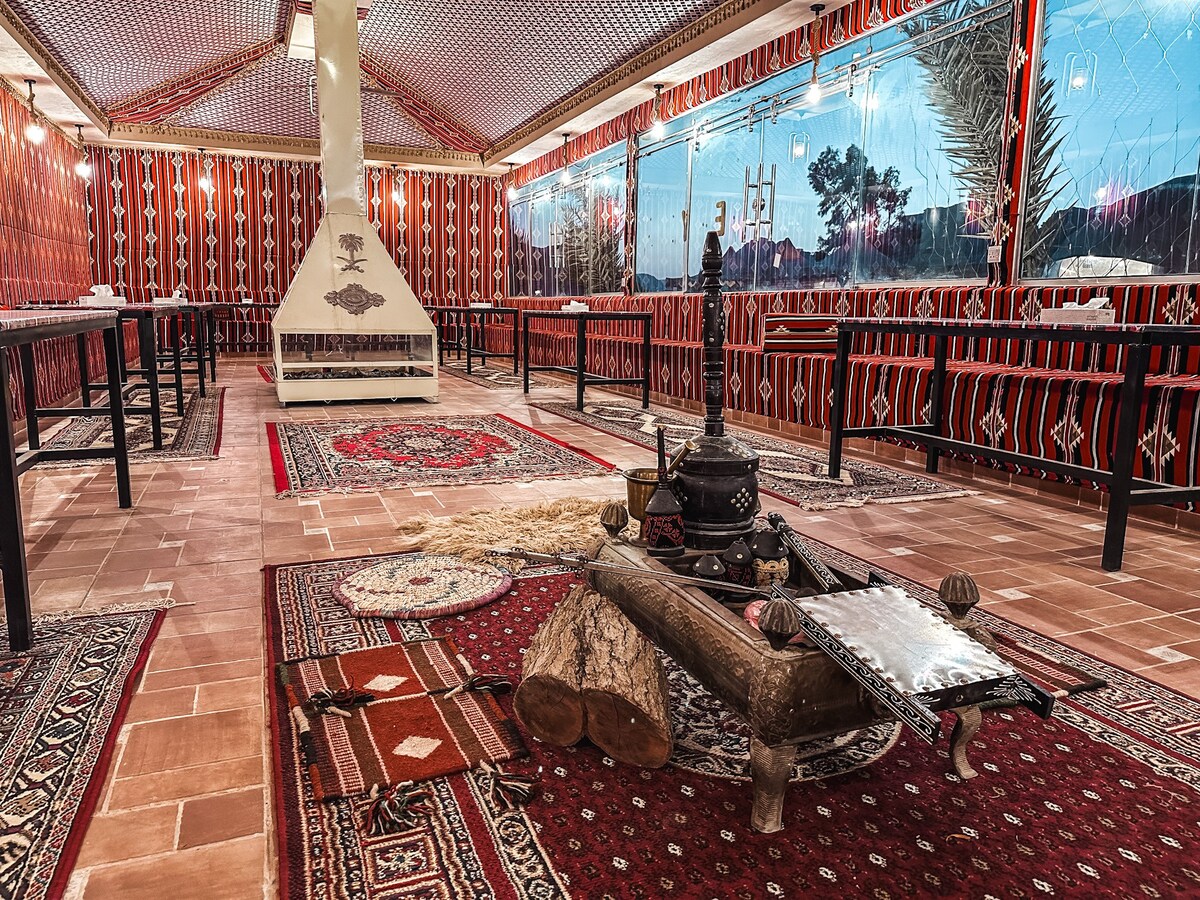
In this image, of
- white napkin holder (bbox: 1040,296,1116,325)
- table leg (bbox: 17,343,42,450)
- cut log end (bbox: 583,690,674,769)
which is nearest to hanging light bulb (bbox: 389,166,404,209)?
table leg (bbox: 17,343,42,450)

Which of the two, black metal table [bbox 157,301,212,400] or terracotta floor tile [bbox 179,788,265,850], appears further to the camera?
black metal table [bbox 157,301,212,400]

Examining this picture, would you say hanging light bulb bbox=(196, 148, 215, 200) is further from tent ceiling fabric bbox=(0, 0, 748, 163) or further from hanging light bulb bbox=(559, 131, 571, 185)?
hanging light bulb bbox=(559, 131, 571, 185)

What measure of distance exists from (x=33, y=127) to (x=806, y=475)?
9.79 meters

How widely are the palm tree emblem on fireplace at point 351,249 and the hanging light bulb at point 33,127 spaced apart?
4.37 metres

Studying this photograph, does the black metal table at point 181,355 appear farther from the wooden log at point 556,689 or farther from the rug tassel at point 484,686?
the wooden log at point 556,689

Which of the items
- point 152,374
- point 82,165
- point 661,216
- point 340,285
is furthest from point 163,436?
point 82,165

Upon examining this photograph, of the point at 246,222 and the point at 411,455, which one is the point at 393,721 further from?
the point at 246,222

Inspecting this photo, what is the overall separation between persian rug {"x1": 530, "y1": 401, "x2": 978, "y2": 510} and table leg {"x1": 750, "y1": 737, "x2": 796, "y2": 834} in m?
2.65

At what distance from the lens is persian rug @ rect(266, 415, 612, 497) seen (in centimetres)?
455

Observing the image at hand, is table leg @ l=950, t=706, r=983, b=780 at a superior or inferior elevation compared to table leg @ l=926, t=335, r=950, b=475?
inferior

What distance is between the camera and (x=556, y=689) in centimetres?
177

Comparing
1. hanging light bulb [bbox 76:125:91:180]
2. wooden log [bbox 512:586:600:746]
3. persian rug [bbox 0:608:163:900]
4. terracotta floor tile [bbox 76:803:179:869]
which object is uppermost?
hanging light bulb [bbox 76:125:91:180]

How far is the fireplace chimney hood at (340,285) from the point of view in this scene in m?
7.53

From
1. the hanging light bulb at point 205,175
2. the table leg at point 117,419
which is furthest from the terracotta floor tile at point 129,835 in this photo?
the hanging light bulb at point 205,175
